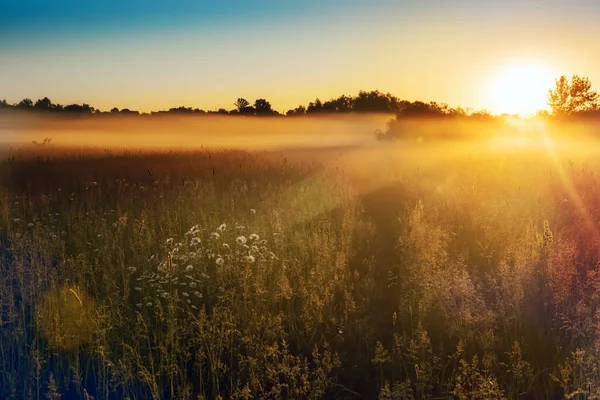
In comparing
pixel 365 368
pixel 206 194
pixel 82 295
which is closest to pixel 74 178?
pixel 206 194

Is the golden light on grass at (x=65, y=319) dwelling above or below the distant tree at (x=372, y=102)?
below

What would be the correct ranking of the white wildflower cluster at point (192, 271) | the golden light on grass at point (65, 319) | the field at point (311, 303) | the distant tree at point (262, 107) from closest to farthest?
the field at point (311, 303)
the golden light on grass at point (65, 319)
the white wildflower cluster at point (192, 271)
the distant tree at point (262, 107)

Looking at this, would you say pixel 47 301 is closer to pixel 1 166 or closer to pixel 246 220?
pixel 246 220

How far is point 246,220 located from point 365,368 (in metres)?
3.75

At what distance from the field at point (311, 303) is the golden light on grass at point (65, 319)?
2cm

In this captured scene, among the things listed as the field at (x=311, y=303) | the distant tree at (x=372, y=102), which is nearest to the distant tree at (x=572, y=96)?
the distant tree at (x=372, y=102)

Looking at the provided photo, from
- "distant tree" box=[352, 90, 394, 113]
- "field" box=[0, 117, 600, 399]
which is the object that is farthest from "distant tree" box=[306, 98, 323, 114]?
"field" box=[0, 117, 600, 399]

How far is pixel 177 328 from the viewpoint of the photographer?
5.17 m

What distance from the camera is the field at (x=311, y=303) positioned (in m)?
4.89

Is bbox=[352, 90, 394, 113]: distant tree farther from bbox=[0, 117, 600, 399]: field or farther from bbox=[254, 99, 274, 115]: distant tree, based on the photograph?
bbox=[0, 117, 600, 399]: field

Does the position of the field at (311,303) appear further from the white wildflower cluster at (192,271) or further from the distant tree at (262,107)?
the distant tree at (262,107)

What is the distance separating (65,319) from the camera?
18.0ft

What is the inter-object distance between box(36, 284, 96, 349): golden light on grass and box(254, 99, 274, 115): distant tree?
164ft

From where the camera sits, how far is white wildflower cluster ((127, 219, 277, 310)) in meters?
6.01
